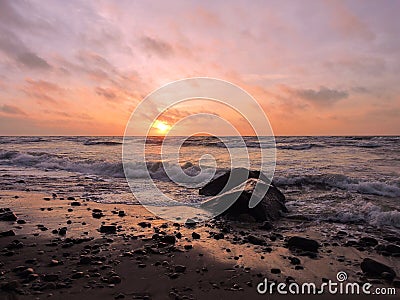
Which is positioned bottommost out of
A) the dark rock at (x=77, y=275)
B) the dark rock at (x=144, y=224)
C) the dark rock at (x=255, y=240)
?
the dark rock at (x=77, y=275)

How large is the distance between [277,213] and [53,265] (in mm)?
5132

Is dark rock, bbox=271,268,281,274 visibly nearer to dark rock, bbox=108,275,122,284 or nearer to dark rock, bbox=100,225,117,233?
dark rock, bbox=108,275,122,284

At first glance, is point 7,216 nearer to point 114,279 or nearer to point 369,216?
point 114,279

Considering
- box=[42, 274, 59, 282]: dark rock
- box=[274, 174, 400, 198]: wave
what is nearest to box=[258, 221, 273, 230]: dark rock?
box=[42, 274, 59, 282]: dark rock

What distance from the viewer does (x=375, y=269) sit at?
4148 mm

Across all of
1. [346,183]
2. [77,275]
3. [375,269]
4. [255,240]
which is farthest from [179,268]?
[346,183]

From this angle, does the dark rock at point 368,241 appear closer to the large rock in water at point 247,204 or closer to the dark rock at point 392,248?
the dark rock at point 392,248

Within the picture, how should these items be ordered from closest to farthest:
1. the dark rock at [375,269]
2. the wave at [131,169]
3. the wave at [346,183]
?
the dark rock at [375,269] < the wave at [346,183] < the wave at [131,169]

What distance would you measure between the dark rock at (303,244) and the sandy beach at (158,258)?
133mm

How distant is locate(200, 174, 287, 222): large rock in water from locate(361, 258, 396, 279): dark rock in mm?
2810

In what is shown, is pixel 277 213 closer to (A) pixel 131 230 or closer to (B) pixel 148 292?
(A) pixel 131 230

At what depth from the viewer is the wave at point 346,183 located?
1019 centimetres

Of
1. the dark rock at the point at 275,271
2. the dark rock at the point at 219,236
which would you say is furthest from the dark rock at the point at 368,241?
the dark rock at the point at 219,236

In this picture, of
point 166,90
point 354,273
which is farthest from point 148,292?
point 166,90
